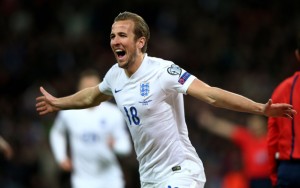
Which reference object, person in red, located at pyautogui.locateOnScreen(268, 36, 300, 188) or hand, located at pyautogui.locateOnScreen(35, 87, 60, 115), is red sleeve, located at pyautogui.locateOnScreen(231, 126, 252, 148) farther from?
hand, located at pyautogui.locateOnScreen(35, 87, 60, 115)

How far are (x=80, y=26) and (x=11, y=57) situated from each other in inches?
69.0

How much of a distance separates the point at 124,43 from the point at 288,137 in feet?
5.75

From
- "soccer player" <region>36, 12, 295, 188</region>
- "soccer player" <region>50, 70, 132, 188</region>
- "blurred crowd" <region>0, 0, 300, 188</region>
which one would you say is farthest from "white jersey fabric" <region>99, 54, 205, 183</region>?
"blurred crowd" <region>0, 0, 300, 188</region>

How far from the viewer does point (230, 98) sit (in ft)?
18.4

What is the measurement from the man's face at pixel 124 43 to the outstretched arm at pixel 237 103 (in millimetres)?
624

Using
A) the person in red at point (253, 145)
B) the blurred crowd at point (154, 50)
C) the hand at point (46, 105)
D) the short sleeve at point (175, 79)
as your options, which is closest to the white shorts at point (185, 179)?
the short sleeve at point (175, 79)

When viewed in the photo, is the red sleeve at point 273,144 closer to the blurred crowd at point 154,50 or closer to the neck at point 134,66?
the neck at point 134,66

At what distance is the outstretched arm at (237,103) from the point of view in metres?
5.46

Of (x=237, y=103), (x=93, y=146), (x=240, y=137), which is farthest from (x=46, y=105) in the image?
(x=240, y=137)

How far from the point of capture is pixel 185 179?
593 cm

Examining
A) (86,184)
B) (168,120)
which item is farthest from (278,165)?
(86,184)

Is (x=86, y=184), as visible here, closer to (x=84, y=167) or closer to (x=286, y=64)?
(x=84, y=167)

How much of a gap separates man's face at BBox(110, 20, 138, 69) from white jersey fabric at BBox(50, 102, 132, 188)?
11.6 feet

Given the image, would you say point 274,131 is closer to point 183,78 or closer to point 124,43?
point 183,78
